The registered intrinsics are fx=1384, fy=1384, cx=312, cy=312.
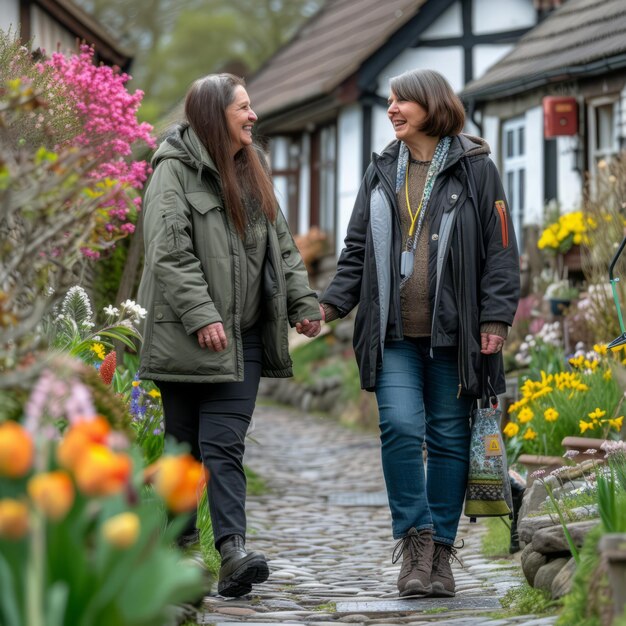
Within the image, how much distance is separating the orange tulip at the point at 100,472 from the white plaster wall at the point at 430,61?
1589cm

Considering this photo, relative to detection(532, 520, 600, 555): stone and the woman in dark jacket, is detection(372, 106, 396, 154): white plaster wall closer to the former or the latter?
the woman in dark jacket

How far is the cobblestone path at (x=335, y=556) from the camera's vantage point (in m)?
4.92

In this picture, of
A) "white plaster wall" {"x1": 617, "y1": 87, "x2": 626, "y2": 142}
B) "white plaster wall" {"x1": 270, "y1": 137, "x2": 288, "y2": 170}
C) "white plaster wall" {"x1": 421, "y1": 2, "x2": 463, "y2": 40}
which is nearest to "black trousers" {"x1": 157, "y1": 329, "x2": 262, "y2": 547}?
"white plaster wall" {"x1": 617, "y1": 87, "x2": 626, "y2": 142}

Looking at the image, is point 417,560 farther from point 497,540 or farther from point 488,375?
point 497,540

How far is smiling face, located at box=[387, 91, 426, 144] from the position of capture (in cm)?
545

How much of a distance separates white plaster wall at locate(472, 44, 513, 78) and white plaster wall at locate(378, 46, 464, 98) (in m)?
0.19

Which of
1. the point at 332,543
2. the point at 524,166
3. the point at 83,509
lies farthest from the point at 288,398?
the point at 83,509

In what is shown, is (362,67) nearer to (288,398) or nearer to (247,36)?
(288,398)

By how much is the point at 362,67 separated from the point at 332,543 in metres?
11.6

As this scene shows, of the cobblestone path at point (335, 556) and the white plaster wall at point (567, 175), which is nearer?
the cobblestone path at point (335, 556)

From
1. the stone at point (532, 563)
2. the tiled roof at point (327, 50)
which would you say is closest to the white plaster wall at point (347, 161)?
the tiled roof at point (327, 50)

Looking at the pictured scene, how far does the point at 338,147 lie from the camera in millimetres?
18969

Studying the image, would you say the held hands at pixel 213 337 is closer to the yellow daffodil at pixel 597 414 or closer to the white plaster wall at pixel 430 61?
the yellow daffodil at pixel 597 414

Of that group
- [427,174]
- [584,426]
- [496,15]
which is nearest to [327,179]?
[496,15]
